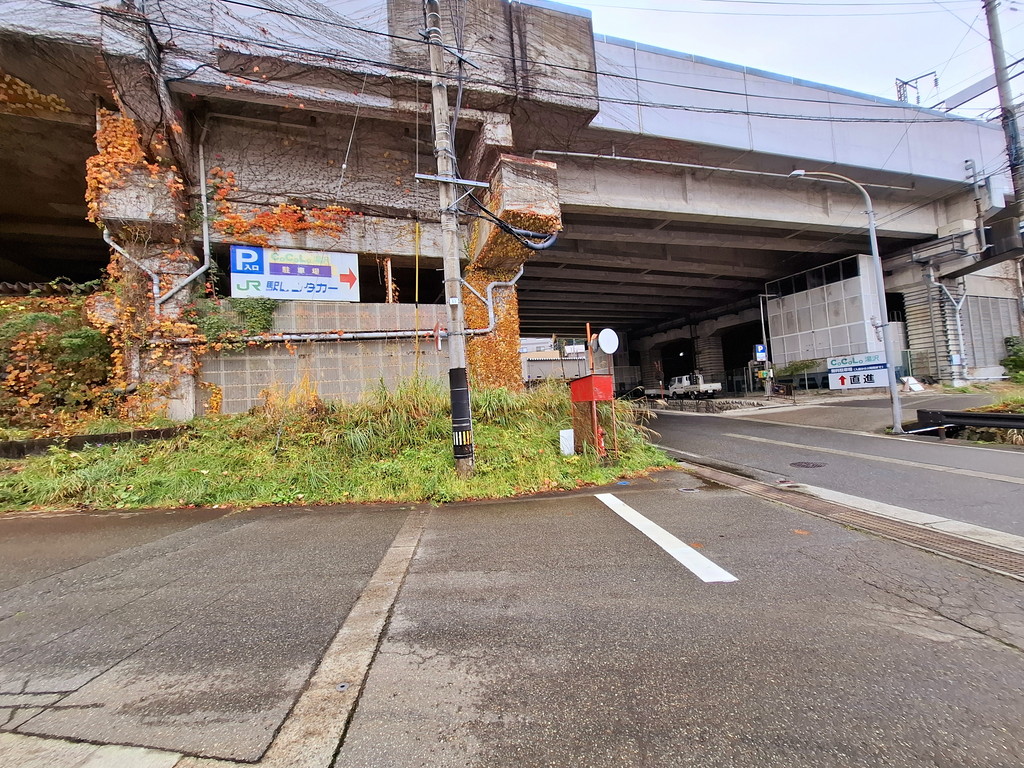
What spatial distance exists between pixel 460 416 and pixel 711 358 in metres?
32.0

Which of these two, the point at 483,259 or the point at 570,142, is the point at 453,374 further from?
the point at 570,142

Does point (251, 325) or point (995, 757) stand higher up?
point (251, 325)

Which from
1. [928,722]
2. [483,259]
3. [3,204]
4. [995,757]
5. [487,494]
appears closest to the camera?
[995,757]

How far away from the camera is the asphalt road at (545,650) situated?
191 cm

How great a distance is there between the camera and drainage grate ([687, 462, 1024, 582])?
379cm

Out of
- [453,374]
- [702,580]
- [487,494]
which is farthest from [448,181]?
[702,580]

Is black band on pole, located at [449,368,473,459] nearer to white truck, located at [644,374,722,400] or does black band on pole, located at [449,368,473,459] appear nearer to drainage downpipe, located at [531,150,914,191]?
drainage downpipe, located at [531,150,914,191]

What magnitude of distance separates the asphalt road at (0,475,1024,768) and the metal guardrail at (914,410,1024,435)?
894cm

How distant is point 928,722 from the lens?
1.97 metres

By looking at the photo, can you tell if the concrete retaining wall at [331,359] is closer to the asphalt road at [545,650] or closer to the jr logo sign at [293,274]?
the jr logo sign at [293,274]

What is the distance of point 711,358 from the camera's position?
3441 centimetres

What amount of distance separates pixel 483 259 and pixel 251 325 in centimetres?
564

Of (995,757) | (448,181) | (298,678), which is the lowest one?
(995,757)

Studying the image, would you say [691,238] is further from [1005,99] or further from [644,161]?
[1005,99]
